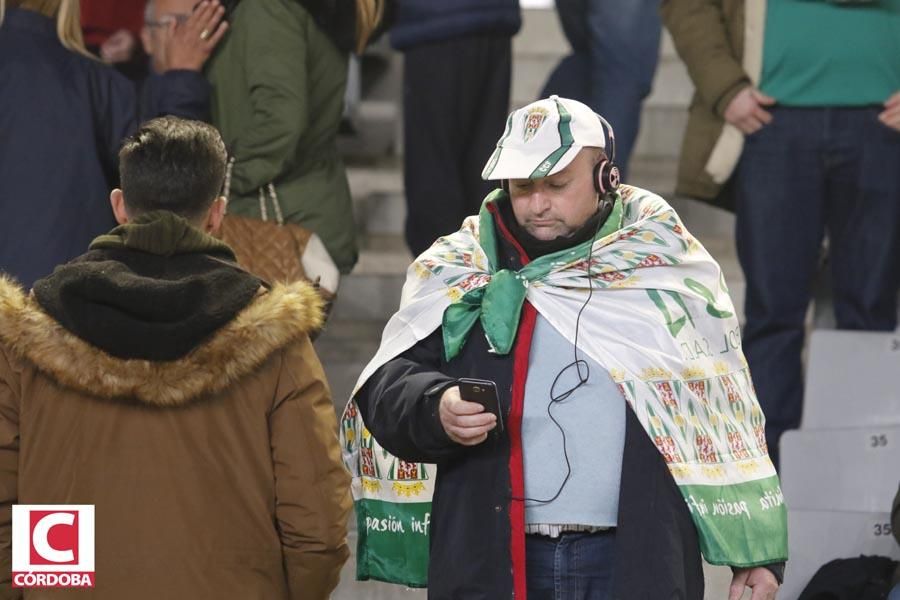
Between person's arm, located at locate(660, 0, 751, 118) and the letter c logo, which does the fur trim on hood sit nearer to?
the letter c logo

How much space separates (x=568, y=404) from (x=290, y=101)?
233cm

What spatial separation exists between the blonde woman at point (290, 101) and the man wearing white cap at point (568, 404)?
6.26ft

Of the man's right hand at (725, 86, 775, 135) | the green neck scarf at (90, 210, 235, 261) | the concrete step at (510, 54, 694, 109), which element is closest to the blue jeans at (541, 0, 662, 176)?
the man's right hand at (725, 86, 775, 135)

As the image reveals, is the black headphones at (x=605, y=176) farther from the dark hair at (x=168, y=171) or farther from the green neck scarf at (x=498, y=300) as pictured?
the dark hair at (x=168, y=171)

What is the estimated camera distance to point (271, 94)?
5.62 meters

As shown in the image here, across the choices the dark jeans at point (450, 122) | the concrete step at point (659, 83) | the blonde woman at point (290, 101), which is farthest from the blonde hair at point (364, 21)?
the concrete step at point (659, 83)

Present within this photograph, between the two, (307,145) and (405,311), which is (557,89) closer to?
(307,145)

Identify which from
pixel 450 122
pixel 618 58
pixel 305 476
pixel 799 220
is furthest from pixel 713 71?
pixel 305 476

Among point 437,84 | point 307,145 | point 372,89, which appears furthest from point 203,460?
point 372,89

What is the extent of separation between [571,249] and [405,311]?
376mm

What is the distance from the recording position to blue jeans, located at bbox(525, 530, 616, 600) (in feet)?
11.6

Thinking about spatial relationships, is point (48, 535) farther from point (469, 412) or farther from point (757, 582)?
point (757, 582)

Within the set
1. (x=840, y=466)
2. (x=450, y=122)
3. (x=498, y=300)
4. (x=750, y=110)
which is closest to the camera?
(x=498, y=300)

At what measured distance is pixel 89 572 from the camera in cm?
342
